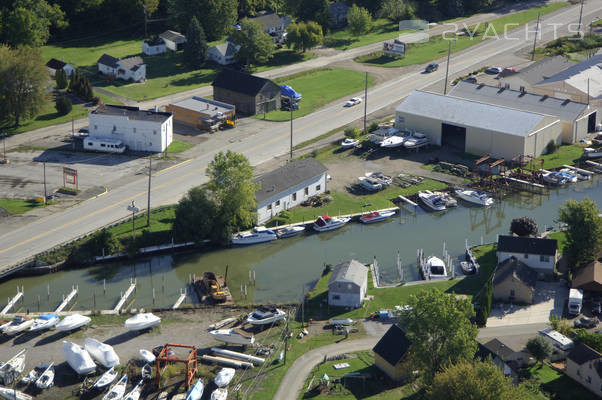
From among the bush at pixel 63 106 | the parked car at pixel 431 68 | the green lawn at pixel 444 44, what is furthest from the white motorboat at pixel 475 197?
the bush at pixel 63 106

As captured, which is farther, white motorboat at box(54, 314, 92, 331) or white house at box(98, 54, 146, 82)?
white house at box(98, 54, 146, 82)

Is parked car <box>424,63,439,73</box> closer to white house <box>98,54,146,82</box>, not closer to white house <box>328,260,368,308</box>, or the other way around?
white house <box>98,54,146,82</box>

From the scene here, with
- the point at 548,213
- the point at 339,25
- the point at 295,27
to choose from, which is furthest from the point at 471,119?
the point at 339,25

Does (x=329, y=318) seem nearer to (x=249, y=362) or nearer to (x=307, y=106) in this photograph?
(x=249, y=362)

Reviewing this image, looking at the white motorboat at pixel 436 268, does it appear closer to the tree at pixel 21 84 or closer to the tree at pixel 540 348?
the tree at pixel 540 348

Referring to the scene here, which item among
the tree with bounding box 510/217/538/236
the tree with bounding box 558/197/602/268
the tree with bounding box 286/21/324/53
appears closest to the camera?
the tree with bounding box 558/197/602/268

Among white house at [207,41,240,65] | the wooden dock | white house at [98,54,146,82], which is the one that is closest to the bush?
white house at [98,54,146,82]
